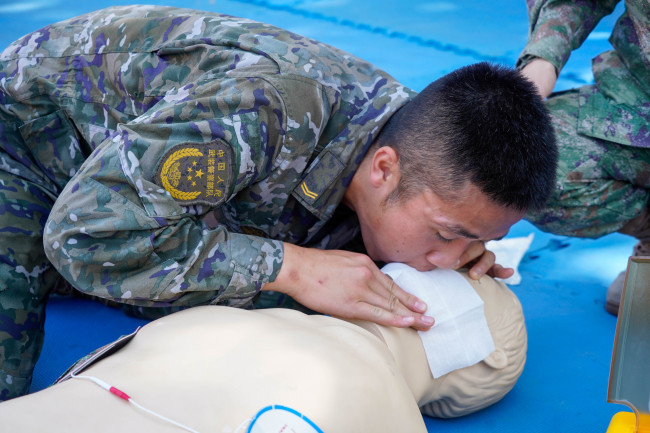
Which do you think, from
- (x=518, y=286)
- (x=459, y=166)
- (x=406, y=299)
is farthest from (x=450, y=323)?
(x=518, y=286)

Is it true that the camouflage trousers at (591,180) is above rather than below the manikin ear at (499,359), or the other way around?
above

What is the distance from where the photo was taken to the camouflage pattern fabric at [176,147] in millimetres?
1478

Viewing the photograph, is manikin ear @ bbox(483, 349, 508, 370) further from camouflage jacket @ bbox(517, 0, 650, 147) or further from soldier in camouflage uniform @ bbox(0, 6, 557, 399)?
camouflage jacket @ bbox(517, 0, 650, 147)

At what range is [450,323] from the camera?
1.57 meters

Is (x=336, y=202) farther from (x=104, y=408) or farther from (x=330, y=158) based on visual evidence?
(x=104, y=408)

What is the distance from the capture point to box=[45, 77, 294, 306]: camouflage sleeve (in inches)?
57.7

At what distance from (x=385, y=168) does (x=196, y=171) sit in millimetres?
487

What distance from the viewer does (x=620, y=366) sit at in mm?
1294

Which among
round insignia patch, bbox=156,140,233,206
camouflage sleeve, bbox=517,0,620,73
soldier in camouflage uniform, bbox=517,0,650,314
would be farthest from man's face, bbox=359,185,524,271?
camouflage sleeve, bbox=517,0,620,73

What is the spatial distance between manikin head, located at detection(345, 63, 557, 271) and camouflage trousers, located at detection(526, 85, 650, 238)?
73cm

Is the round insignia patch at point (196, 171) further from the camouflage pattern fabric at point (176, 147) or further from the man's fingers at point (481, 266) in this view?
the man's fingers at point (481, 266)

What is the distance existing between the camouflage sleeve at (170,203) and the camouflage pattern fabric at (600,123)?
3.76 ft

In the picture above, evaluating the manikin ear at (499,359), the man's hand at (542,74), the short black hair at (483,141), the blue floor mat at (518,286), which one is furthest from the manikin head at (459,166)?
the man's hand at (542,74)

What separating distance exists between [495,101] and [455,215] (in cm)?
28
